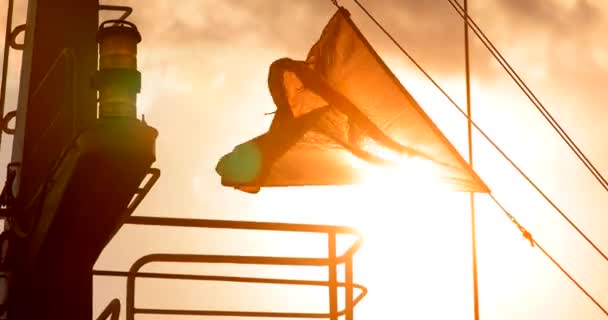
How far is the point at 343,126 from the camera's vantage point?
870 cm

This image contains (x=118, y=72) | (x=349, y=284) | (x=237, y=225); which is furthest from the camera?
(x=349, y=284)

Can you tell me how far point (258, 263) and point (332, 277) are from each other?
17.5 inches

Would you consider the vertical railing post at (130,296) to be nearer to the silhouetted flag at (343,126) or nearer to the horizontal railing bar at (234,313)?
the horizontal railing bar at (234,313)

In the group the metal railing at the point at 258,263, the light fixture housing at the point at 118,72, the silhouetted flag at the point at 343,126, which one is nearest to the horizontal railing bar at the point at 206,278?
the metal railing at the point at 258,263

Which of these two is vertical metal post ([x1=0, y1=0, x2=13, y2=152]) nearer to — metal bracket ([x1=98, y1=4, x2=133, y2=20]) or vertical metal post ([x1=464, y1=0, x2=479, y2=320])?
metal bracket ([x1=98, y1=4, x2=133, y2=20])

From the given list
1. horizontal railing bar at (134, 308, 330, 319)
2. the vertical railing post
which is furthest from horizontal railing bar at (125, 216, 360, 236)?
horizontal railing bar at (134, 308, 330, 319)

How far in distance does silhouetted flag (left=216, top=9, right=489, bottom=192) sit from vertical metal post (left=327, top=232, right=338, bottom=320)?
2.36 metres

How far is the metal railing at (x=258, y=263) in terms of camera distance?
5.55 m

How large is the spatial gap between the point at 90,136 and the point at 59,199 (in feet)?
1.56

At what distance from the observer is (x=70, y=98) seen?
5516mm

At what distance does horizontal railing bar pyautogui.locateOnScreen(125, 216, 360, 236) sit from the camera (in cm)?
573

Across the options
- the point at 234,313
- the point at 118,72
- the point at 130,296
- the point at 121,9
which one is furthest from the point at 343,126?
the point at 118,72

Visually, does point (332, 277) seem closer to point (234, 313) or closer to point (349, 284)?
point (349, 284)

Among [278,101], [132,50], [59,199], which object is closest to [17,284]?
[59,199]
